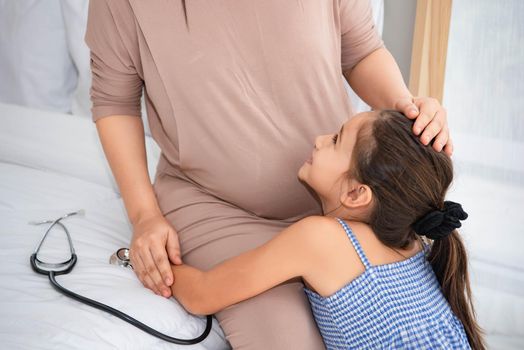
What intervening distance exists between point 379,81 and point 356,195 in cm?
34

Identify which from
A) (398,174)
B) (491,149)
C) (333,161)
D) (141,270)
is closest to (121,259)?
(141,270)

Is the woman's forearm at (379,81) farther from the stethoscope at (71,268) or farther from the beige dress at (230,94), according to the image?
the stethoscope at (71,268)

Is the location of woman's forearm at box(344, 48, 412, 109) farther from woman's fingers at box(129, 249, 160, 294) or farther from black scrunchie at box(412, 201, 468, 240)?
woman's fingers at box(129, 249, 160, 294)

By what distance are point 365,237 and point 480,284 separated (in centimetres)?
72

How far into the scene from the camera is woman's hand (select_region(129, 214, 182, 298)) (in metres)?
1.13

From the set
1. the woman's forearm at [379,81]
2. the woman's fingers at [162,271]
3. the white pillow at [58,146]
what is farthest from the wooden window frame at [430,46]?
the woman's fingers at [162,271]

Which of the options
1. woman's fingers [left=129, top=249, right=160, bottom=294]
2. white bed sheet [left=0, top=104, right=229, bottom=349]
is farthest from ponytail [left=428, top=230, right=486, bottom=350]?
woman's fingers [left=129, top=249, right=160, bottom=294]

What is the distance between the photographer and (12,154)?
1712 millimetres

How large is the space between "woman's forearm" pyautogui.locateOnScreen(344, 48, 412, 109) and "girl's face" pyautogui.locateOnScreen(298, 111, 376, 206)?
17 cm

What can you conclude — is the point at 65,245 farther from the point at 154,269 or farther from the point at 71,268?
the point at 154,269

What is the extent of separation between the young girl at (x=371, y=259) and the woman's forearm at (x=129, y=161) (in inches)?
8.8

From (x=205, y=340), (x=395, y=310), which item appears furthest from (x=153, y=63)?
(x=395, y=310)

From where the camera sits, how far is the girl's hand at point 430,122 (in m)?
1.06

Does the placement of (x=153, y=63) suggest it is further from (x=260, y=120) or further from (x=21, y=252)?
(x=21, y=252)
